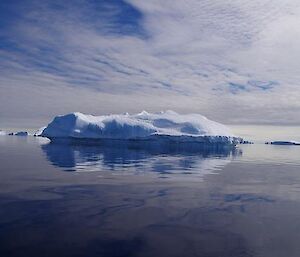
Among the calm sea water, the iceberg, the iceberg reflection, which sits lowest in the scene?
the calm sea water

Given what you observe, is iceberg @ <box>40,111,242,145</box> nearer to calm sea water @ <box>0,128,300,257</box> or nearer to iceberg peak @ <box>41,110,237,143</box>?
iceberg peak @ <box>41,110,237,143</box>

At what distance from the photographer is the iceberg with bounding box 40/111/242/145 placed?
194ft

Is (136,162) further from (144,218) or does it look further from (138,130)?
(138,130)

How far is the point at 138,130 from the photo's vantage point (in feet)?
196

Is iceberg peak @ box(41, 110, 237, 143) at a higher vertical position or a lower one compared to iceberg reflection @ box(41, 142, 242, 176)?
higher

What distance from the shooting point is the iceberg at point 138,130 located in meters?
59.1

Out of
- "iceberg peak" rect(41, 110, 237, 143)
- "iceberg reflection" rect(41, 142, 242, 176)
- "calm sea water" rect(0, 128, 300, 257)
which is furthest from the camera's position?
A: "iceberg peak" rect(41, 110, 237, 143)

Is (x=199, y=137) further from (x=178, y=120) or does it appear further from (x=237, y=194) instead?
(x=237, y=194)

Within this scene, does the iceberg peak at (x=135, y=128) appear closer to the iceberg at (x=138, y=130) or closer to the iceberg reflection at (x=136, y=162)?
the iceberg at (x=138, y=130)

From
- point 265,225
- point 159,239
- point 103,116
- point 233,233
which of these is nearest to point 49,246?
point 159,239

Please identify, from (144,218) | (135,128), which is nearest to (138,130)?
(135,128)

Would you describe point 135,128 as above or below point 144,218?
above

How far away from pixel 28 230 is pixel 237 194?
32.5 ft

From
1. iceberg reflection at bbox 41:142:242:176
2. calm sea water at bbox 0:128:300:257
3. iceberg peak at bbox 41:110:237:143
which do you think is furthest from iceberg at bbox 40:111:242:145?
calm sea water at bbox 0:128:300:257
